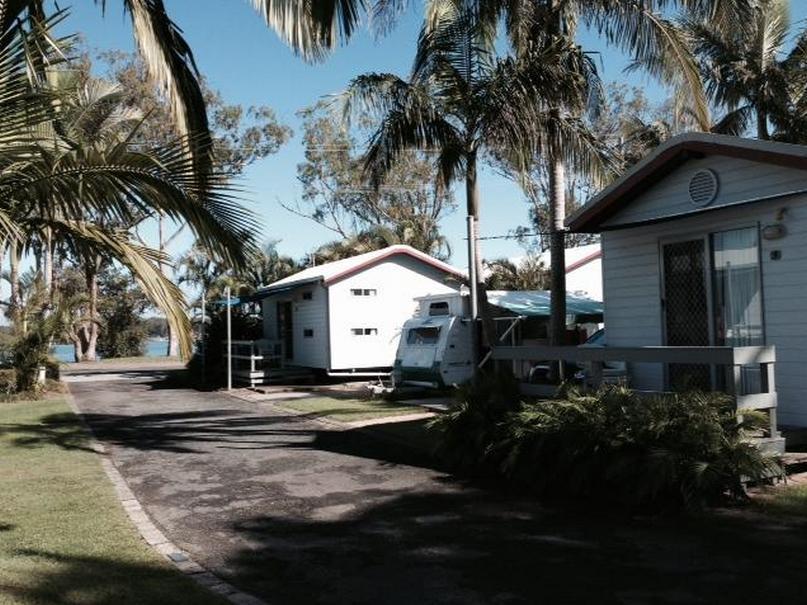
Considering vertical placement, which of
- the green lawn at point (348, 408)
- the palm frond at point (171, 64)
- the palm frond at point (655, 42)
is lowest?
the green lawn at point (348, 408)

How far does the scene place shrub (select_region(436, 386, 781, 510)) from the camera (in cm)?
683

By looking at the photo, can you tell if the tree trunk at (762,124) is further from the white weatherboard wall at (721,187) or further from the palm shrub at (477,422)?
the palm shrub at (477,422)

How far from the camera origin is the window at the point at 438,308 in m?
19.9

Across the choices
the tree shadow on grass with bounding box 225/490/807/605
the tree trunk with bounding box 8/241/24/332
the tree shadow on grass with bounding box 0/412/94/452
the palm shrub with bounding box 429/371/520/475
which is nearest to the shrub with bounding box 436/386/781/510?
the tree shadow on grass with bounding box 225/490/807/605

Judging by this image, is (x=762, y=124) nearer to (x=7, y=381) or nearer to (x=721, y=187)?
(x=721, y=187)

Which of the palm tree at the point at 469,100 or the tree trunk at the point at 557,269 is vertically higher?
the palm tree at the point at 469,100

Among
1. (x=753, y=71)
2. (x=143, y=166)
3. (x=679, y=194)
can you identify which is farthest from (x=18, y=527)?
(x=753, y=71)

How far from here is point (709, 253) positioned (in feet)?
32.6

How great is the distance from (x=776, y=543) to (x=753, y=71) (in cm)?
1877

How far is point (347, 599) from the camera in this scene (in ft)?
16.8

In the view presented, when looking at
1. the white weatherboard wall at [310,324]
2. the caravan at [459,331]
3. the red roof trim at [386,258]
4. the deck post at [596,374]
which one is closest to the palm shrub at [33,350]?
the white weatherboard wall at [310,324]

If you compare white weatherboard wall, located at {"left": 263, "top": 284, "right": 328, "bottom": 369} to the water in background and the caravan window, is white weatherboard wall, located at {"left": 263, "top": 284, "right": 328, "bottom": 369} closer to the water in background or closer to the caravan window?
the caravan window

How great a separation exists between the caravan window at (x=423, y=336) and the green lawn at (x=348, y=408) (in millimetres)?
2251

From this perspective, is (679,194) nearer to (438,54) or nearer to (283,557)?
(438,54)
